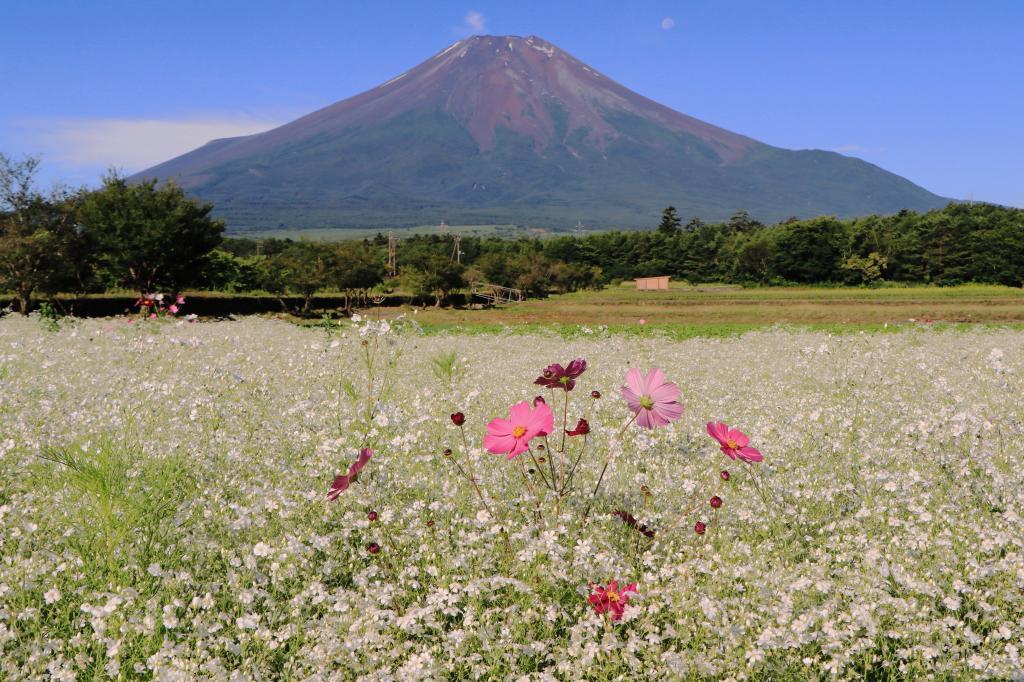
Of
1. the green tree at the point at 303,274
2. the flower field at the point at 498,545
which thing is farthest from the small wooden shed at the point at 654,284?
the flower field at the point at 498,545

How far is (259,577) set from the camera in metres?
4.16

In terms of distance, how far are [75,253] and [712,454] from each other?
48.5m

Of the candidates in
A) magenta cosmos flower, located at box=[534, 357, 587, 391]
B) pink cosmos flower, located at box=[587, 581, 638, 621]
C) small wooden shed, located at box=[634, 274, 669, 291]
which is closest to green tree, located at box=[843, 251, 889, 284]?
Answer: small wooden shed, located at box=[634, 274, 669, 291]

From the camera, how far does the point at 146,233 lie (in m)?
49.6

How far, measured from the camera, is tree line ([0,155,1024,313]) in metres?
43.0

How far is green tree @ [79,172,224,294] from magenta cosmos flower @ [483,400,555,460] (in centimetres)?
5153

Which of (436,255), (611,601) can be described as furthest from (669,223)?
(611,601)

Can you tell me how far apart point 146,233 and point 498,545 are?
5298 centimetres

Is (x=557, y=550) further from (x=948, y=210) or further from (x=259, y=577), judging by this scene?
(x=948, y=210)

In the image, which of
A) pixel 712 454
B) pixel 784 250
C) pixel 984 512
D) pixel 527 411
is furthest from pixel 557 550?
pixel 784 250

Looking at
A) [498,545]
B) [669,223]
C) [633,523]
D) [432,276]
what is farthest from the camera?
[669,223]

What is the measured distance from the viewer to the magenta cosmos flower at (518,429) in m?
3.88

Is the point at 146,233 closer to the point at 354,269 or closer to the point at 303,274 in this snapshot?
the point at 303,274

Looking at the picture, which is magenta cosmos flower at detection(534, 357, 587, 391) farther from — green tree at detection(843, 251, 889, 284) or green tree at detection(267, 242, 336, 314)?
green tree at detection(843, 251, 889, 284)
